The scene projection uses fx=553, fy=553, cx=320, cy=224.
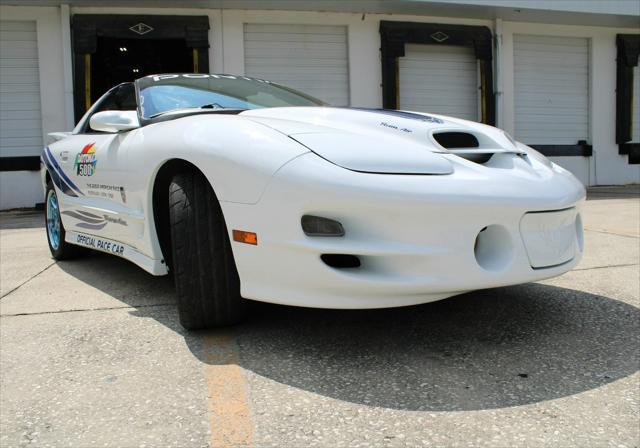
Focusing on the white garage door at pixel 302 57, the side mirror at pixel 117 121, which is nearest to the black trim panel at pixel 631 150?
the white garage door at pixel 302 57

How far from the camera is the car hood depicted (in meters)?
2.03

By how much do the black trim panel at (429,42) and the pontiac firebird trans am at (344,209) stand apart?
901cm

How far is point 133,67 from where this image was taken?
16016mm

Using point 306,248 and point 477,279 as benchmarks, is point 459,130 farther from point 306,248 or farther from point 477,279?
point 306,248

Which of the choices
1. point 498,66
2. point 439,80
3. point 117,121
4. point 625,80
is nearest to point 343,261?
point 117,121

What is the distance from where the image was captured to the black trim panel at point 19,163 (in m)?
10.2

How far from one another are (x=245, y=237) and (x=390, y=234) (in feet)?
1.87

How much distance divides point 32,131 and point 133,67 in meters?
6.26

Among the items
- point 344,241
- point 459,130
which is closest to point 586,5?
point 459,130

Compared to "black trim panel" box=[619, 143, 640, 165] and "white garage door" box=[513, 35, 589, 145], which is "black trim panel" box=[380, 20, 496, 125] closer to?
"white garage door" box=[513, 35, 589, 145]

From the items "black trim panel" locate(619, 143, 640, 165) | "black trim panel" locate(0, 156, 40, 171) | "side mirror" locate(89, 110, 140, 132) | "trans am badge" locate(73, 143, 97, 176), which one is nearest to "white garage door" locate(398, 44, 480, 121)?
"black trim panel" locate(619, 143, 640, 165)

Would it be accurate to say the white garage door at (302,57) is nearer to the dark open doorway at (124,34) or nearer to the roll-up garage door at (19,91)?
the dark open doorway at (124,34)

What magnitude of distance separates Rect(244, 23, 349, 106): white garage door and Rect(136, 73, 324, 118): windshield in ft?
25.2

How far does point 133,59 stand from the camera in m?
15.1
